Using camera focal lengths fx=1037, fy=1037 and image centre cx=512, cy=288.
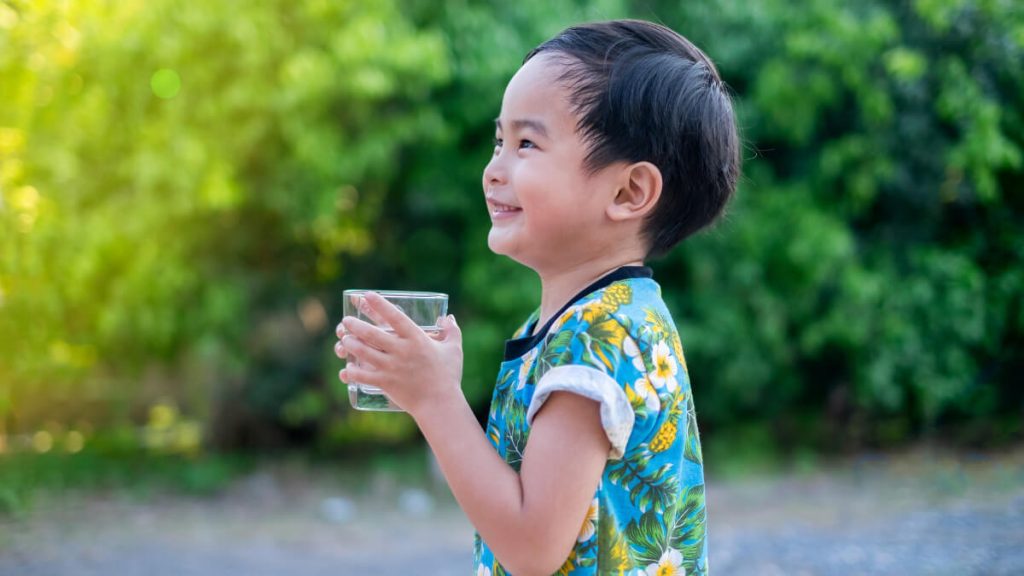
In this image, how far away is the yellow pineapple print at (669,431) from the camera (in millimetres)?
1333

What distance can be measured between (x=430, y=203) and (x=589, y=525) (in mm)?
5915

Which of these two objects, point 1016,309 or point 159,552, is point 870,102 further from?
point 159,552

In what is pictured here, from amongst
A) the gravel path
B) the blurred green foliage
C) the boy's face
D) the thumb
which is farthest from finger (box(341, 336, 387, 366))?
the blurred green foliage

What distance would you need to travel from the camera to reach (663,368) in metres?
1.33

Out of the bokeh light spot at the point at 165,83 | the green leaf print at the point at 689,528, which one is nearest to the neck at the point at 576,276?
the green leaf print at the point at 689,528

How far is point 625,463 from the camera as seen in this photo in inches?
51.9

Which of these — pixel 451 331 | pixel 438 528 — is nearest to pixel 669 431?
pixel 451 331

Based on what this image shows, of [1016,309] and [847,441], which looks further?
[847,441]

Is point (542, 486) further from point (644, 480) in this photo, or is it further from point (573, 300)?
point (573, 300)

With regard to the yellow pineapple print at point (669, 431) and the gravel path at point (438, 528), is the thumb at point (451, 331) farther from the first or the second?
the gravel path at point (438, 528)

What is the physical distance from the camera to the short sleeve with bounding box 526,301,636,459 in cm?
123

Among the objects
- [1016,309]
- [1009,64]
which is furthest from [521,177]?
[1016,309]

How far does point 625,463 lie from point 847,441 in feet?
24.8

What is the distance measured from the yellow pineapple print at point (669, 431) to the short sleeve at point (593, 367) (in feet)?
0.23
